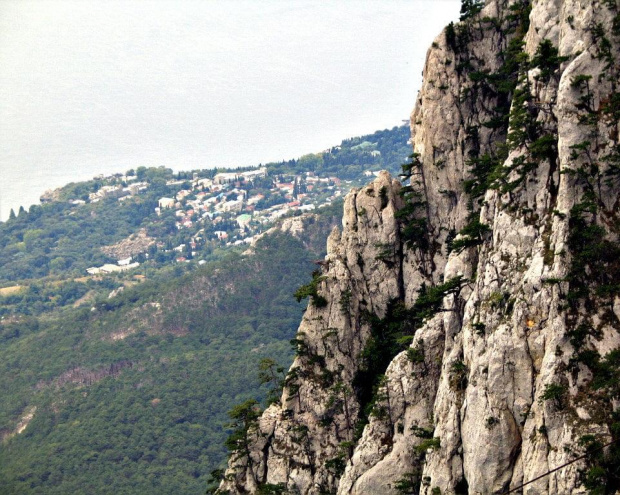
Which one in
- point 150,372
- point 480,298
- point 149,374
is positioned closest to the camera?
point 480,298

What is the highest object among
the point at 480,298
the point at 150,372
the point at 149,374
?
the point at 480,298

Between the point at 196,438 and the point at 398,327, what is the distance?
207 feet

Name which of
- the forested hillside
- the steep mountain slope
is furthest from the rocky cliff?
the steep mountain slope

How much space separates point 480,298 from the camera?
4281 cm

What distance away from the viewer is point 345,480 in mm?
50188

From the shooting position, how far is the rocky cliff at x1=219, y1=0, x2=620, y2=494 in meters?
38.4

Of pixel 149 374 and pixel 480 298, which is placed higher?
pixel 480 298

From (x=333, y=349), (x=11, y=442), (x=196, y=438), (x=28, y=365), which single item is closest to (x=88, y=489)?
(x=196, y=438)

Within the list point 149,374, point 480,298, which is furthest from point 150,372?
point 480,298

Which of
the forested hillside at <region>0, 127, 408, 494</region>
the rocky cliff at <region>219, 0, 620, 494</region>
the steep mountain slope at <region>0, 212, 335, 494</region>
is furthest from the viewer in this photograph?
the forested hillside at <region>0, 127, 408, 494</region>

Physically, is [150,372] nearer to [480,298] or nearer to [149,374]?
[149,374]

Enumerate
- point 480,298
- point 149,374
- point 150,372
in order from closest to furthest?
1. point 480,298
2. point 149,374
3. point 150,372

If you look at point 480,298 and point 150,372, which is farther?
point 150,372

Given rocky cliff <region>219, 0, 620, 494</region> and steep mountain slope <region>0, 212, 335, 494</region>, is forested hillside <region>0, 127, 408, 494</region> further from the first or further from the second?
rocky cliff <region>219, 0, 620, 494</region>
